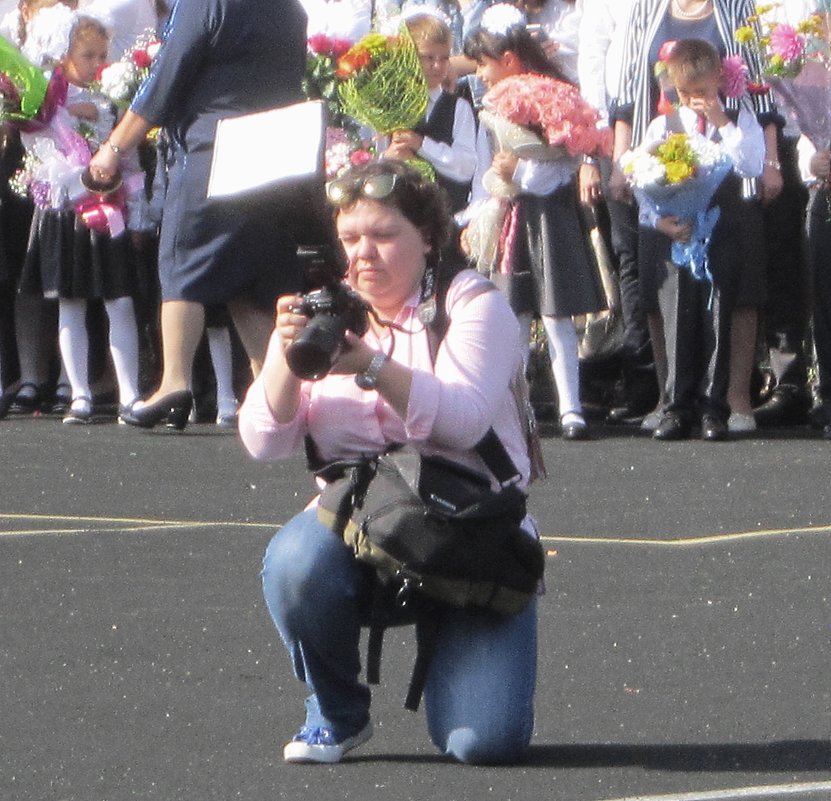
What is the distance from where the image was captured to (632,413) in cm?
1070

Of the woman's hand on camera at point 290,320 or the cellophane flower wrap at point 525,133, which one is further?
the cellophane flower wrap at point 525,133

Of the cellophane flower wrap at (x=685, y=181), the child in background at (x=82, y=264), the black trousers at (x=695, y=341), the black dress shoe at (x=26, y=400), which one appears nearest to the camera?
the cellophane flower wrap at (x=685, y=181)

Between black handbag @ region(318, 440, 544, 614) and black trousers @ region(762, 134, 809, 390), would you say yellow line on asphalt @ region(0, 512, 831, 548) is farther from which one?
black trousers @ region(762, 134, 809, 390)

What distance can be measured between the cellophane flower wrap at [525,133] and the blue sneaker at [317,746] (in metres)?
5.39

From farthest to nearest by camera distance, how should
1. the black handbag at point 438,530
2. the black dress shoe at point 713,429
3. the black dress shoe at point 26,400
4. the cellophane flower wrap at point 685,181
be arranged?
the black dress shoe at point 26,400 < the black dress shoe at point 713,429 < the cellophane flower wrap at point 685,181 < the black handbag at point 438,530

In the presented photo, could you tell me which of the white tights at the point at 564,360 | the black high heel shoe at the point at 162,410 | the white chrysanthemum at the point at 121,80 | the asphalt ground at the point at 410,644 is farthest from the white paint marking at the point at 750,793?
the white chrysanthemum at the point at 121,80

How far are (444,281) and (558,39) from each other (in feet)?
23.0

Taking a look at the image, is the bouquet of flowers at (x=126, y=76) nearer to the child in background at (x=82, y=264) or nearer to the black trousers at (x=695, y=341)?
the child in background at (x=82, y=264)

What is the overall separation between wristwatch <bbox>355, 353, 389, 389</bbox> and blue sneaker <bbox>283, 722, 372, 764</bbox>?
2.55ft

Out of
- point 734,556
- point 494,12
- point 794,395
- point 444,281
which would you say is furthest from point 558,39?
point 444,281

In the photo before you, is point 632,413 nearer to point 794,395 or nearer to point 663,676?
point 794,395

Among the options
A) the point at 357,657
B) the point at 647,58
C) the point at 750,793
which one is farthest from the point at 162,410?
the point at 750,793

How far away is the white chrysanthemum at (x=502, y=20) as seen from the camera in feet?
32.8

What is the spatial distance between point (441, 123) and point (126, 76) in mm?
1483
